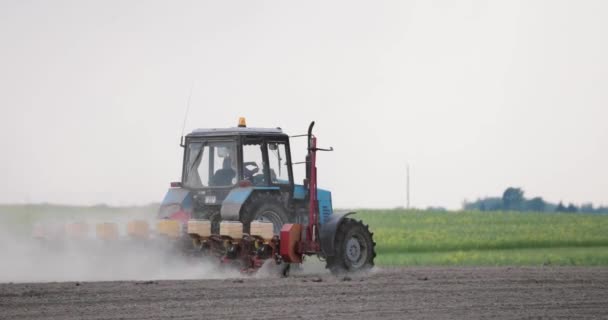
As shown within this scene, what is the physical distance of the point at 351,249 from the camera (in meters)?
21.8

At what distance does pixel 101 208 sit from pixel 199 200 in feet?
17.0

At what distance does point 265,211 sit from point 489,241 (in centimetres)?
2164

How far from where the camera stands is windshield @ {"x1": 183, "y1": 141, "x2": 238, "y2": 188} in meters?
21.4

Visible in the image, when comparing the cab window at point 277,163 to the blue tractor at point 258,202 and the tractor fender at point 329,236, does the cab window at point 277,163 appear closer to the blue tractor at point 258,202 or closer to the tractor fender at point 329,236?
the blue tractor at point 258,202

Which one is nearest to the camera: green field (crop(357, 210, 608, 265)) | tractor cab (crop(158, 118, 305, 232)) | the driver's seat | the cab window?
tractor cab (crop(158, 118, 305, 232))

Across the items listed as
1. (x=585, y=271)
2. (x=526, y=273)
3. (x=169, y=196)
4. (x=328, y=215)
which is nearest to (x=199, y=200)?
(x=169, y=196)

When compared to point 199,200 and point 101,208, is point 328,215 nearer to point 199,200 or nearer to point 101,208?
point 199,200

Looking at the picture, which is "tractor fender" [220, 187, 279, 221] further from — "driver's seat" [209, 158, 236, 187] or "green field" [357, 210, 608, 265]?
"green field" [357, 210, 608, 265]

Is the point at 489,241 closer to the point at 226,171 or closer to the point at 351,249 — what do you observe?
the point at 351,249

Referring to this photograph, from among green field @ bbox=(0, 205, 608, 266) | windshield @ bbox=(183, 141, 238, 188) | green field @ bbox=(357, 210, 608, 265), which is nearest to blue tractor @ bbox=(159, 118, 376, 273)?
windshield @ bbox=(183, 141, 238, 188)

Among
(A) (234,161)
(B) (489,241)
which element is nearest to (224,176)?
(A) (234,161)

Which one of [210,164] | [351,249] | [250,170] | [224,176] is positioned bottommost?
[351,249]

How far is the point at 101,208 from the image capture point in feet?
85.7

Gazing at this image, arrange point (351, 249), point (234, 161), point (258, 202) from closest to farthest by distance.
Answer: point (258, 202)
point (234, 161)
point (351, 249)
